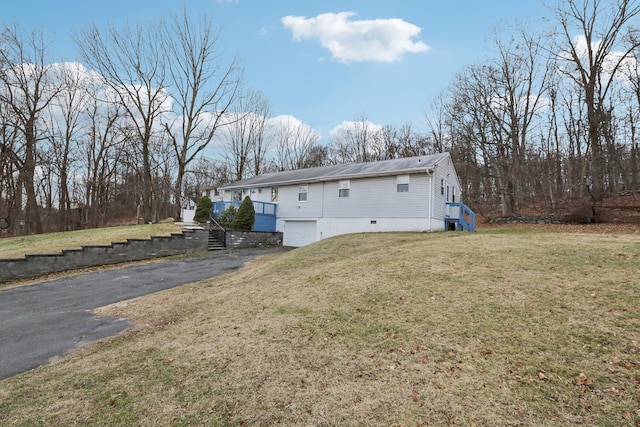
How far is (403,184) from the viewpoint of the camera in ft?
55.4

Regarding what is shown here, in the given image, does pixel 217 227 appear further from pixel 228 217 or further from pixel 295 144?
pixel 295 144

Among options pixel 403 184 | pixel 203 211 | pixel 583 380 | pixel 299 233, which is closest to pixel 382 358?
pixel 583 380

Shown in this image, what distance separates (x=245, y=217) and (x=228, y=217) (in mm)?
1320

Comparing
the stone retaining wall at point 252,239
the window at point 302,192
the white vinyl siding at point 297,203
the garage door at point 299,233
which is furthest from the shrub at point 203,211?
the window at point 302,192

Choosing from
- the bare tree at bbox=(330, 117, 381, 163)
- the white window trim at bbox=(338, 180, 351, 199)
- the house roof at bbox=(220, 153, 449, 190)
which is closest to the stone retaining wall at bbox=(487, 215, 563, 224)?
the house roof at bbox=(220, 153, 449, 190)

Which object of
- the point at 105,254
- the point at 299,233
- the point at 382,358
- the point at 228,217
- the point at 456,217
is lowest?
the point at 382,358

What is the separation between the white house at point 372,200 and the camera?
16.4 meters

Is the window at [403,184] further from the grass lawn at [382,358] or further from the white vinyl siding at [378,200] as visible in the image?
the grass lawn at [382,358]

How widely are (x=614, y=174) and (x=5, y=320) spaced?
100.0 feet

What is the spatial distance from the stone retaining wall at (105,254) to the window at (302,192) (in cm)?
645

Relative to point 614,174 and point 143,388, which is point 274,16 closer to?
point 143,388

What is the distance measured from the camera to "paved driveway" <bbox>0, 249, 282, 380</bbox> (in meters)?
5.28

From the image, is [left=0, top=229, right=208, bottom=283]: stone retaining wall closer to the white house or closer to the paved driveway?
the paved driveway

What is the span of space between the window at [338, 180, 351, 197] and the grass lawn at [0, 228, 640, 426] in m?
12.2
